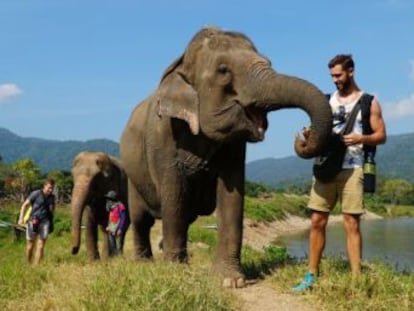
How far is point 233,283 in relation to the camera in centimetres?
715

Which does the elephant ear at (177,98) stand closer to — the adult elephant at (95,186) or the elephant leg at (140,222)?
the elephant leg at (140,222)

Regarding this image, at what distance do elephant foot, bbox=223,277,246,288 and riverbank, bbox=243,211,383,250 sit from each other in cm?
2322

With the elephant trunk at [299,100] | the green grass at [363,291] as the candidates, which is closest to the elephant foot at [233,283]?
the green grass at [363,291]

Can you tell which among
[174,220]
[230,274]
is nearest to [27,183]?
[174,220]

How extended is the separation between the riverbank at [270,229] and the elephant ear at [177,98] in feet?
76.8

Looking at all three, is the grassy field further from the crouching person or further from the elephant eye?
the crouching person

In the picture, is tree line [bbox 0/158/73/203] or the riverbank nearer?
the riverbank

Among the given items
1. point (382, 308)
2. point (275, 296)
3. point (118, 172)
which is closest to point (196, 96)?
point (275, 296)

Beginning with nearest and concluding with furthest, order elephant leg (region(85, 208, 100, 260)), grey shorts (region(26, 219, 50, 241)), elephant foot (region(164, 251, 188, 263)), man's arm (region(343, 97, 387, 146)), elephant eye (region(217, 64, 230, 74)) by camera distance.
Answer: man's arm (region(343, 97, 387, 146)) → elephant eye (region(217, 64, 230, 74)) → elephant foot (region(164, 251, 188, 263)) → grey shorts (region(26, 219, 50, 241)) → elephant leg (region(85, 208, 100, 260))

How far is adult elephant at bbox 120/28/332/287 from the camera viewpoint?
634 centimetres

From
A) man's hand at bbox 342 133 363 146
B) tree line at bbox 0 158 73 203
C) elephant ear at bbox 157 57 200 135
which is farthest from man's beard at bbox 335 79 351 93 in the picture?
tree line at bbox 0 158 73 203

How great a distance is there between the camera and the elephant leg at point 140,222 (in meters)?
9.41

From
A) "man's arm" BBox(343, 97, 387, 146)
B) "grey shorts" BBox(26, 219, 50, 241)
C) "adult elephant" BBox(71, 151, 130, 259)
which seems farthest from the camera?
"adult elephant" BBox(71, 151, 130, 259)

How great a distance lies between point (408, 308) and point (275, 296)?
1.39 meters
